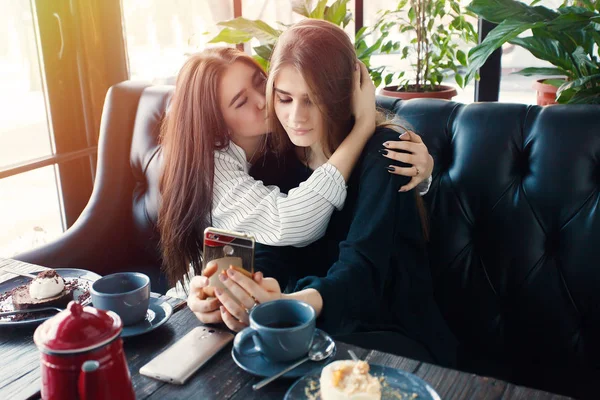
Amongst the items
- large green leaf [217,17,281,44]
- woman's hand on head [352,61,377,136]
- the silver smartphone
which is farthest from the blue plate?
large green leaf [217,17,281,44]

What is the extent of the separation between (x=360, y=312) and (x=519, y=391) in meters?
0.44

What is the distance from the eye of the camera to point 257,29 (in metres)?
2.30

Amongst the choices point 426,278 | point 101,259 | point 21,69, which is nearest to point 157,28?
point 21,69

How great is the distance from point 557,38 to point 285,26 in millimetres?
1107

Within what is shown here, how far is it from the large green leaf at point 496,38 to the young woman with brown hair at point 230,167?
62 cm

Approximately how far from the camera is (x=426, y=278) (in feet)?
4.32

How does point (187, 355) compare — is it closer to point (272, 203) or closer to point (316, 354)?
point (316, 354)

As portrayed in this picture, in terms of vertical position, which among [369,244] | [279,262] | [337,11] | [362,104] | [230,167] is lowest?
[279,262]

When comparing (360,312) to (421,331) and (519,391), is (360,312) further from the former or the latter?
(519,391)

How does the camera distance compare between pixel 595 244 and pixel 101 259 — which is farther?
pixel 101 259

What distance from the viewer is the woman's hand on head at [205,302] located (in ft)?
3.22

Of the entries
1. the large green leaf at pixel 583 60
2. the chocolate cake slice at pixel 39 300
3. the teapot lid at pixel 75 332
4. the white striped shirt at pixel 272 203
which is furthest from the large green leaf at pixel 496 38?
the teapot lid at pixel 75 332

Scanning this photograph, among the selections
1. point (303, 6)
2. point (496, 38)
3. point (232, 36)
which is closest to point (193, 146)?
point (496, 38)

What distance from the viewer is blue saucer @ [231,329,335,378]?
816 millimetres
